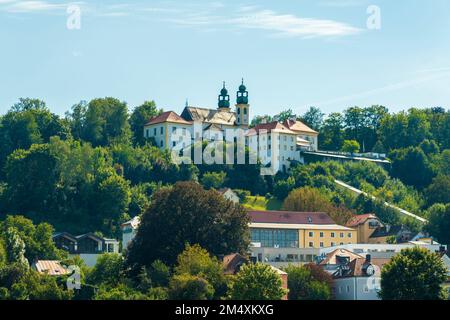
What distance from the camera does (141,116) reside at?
127 meters

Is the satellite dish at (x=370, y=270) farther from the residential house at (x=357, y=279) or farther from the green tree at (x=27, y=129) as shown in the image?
the green tree at (x=27, y=129)

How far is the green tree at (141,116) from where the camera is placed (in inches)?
4936

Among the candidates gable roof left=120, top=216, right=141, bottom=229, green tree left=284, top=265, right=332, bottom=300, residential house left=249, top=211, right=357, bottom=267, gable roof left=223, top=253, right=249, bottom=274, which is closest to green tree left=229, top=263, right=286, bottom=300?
gable roof left=223, top=253, right=249, bottom=274

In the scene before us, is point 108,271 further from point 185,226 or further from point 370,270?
point 370,270

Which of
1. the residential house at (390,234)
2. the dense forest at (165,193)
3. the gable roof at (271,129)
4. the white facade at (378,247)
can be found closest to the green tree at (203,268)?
the dense forest at (165,193)

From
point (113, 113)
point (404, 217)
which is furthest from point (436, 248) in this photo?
point (113, 113)

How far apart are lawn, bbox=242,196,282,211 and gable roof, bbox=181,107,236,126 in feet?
49.5

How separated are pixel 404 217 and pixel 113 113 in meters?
30.0

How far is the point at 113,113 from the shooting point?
121 m

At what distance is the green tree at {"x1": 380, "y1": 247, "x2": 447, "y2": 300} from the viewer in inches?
2854

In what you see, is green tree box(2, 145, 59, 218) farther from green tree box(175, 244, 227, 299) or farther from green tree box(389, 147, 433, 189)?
green tree box(389, 147, 433, 189)

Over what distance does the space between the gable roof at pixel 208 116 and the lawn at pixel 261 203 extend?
1509 centimetres
